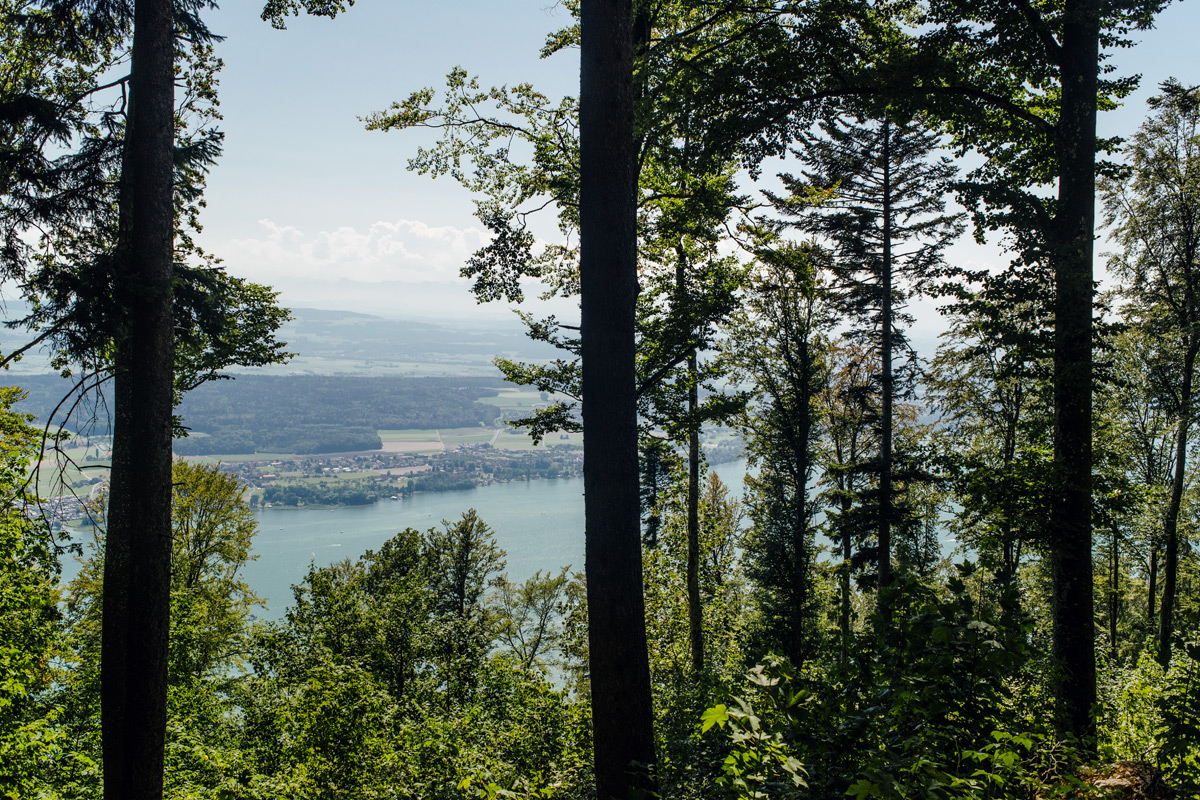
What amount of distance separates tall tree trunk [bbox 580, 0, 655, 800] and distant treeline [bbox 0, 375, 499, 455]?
295 feet

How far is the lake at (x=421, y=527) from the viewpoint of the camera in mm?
47500

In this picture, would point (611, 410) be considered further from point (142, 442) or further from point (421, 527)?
point (421, 527)

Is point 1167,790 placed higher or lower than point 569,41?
lower

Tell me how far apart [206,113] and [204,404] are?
11535 cm

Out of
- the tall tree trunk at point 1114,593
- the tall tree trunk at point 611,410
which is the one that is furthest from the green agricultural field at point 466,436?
the tall tree trunk at point 611,410

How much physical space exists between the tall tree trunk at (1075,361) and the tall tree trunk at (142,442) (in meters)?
6.71

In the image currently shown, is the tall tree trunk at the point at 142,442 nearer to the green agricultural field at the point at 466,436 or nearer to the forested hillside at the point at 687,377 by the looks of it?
the forested hillside at the point at 687,377

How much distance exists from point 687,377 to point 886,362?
13.4ft

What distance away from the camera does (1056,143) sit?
514 cm

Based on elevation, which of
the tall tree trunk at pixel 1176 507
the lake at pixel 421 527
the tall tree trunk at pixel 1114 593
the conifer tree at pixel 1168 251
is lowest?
the lake at pixel 421 527

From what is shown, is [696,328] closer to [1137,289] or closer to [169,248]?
[169,248]

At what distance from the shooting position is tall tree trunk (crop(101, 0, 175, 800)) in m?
4.33

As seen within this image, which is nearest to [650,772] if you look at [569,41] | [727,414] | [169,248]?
[169,248]

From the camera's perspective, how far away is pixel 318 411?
120812 millimetres
